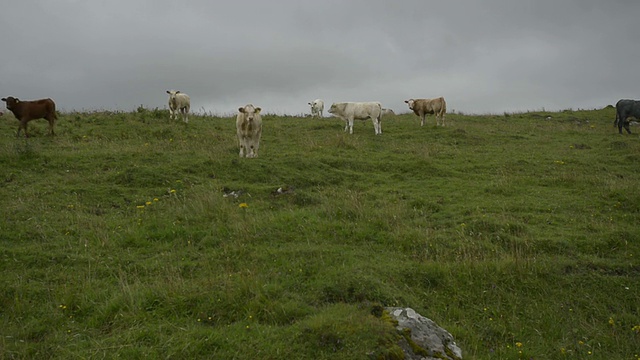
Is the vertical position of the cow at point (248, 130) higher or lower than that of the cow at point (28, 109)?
lower

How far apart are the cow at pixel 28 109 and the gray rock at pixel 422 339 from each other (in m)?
17.2

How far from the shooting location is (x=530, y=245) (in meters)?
9.91

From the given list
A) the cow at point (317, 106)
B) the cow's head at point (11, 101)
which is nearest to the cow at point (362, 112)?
the cow at point (317, 106)

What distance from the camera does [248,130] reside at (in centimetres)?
1700

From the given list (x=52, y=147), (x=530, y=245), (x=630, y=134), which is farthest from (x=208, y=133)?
(x=630, y=134)

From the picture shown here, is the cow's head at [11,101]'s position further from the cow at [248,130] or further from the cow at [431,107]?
the cow at [431,107]

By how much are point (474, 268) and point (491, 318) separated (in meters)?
1.13

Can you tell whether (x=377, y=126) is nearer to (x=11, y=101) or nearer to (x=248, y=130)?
(x=248, y=130)

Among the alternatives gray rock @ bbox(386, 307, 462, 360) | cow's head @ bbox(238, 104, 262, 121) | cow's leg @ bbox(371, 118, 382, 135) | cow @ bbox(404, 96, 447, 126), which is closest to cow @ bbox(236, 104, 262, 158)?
cow's head @ bbox(238, 104, 262, 121)

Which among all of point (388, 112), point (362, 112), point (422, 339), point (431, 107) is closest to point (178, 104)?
point (362, 112)

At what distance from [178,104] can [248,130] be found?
947 centimetres

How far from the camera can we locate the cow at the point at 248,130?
669 inches

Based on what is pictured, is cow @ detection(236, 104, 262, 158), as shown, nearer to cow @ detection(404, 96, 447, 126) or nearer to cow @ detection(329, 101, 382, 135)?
cow @ detection(329, 101, 382, 135)

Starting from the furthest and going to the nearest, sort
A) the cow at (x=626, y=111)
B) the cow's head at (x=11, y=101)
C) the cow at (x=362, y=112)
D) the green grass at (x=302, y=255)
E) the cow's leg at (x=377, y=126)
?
1. the cow at (x=626, y=111)
2. the cow at (x=362, y=112)
3. the cow's leg at (x=377, y=126)
4. the cow's head at (x=11, y=101)
5. the green grass at (x=302, y=255)
